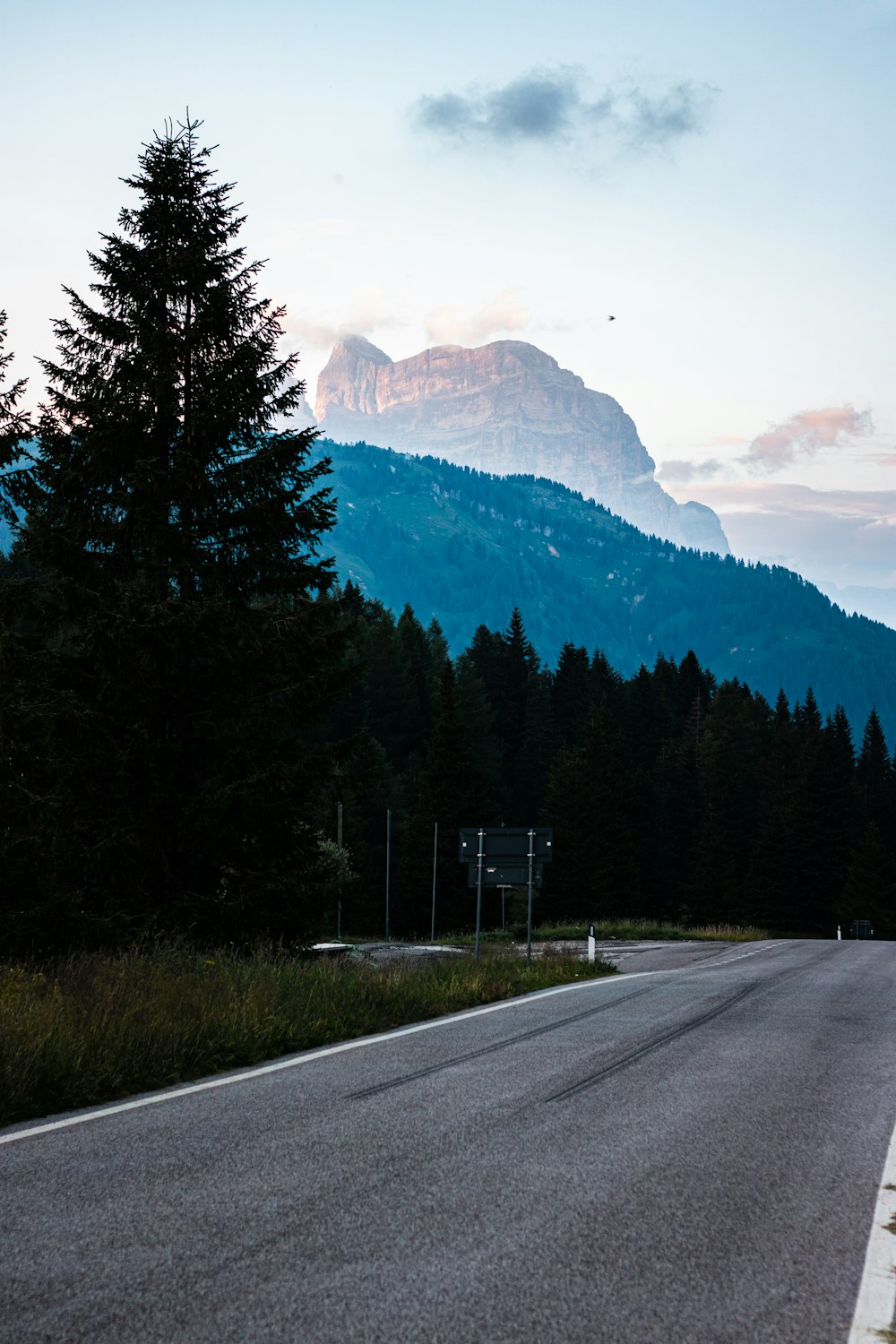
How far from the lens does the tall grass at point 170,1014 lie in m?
7.95

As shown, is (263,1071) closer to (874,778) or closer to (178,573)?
(178,573)

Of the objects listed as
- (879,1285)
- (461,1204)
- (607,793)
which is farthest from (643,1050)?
(607,793)

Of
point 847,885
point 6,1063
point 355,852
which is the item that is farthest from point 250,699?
point 847,885

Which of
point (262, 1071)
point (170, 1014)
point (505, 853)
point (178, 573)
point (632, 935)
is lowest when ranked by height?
point (632, 935)

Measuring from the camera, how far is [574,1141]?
661cm

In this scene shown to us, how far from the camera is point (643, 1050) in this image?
10.2 m

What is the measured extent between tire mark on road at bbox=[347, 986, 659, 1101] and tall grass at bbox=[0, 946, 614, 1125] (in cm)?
153

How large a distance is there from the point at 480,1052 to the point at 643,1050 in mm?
1486

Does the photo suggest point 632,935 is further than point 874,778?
No

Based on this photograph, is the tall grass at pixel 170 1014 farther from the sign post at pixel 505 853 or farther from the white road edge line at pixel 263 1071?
the sign post at pixel 505 853

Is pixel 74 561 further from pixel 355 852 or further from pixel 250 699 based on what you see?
pixel 355 852

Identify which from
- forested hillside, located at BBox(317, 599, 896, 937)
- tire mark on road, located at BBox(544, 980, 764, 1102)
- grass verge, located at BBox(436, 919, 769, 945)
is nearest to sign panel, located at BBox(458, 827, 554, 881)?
tire mark on road, located at BBox(544, 980, 764, 1102)

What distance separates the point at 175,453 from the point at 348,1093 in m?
13.7

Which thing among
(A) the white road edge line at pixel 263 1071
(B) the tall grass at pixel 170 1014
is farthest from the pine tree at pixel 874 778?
(B) the tall grass at pixel 170 1014
